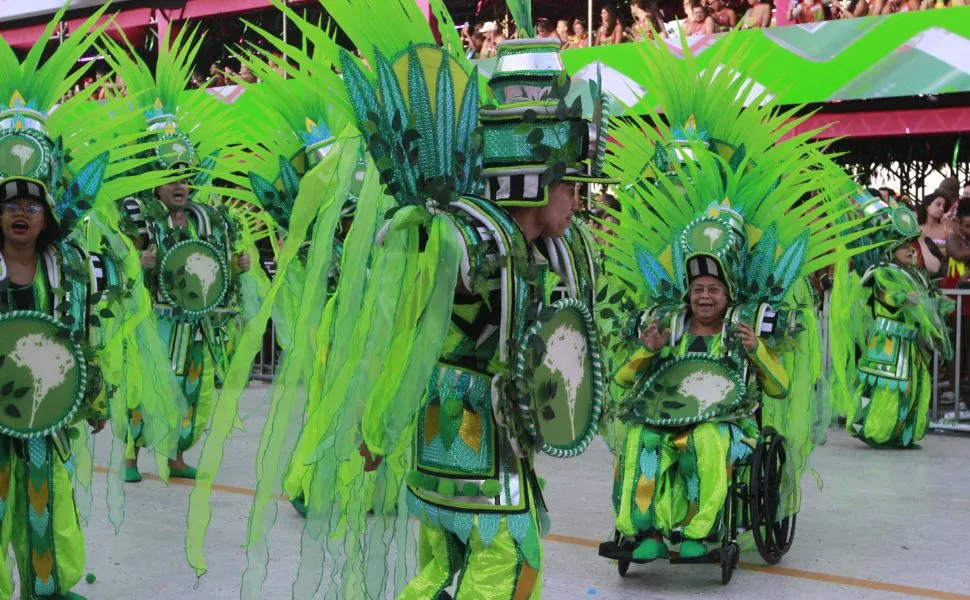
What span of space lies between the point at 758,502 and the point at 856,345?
441 centimetres

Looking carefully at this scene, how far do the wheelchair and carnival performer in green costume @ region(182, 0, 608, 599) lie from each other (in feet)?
5.96

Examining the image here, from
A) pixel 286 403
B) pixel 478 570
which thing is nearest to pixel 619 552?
pixel 478 570

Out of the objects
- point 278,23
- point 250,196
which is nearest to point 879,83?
point 250,196

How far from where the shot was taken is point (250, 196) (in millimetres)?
5727

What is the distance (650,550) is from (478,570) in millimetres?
1981

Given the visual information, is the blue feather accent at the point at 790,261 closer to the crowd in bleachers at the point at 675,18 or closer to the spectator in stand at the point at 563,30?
the crowd in bleachers at the point at 675,18

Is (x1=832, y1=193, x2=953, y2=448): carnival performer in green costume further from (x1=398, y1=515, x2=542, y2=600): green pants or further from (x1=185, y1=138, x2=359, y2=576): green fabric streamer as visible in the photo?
(x1=185, y1=138, x2=359, y2=576): green fabric streamer

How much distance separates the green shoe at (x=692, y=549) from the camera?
15.4 ft

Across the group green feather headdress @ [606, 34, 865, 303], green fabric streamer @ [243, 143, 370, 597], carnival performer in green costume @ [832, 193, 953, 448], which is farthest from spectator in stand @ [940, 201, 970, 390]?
green fabric streamer @ [243, 143, 370, 597]

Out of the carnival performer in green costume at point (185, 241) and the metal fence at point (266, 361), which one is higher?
the carnival performer in green costume at point (185, 241)

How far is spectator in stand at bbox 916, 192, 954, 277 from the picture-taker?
9484 millimetres

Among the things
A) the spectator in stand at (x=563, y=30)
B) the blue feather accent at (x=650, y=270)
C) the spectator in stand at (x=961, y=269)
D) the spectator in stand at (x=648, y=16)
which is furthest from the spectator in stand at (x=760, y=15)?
the blue feather accent at (x=650, y=270)

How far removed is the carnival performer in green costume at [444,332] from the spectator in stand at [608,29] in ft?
33.6

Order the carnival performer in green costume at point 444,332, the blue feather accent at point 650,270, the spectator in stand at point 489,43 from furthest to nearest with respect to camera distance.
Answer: the spectator in stand at point 489,43, the blue feather accent at point 650,270, the carnival performer in green costume at point 444,332
